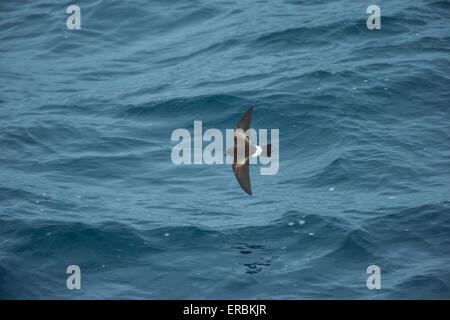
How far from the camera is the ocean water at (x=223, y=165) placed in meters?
12.5

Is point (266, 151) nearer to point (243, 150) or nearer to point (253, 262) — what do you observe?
point (243, 150)

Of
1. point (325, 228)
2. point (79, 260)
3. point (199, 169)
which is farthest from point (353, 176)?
point (79, 260)

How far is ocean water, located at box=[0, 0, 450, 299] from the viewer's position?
12.5m

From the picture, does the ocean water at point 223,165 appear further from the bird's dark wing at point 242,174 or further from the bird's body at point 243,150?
the bird's body at point 243,150

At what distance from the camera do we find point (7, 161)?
16.9 metres

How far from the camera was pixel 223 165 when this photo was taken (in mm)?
16406

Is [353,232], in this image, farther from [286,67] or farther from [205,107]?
[286,67]

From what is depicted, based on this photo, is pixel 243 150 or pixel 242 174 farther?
pixel 243 150

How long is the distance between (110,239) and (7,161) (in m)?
4.87

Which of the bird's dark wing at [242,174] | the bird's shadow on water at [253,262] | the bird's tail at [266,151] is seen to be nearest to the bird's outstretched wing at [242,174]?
the bird's dark wing at [242,174]

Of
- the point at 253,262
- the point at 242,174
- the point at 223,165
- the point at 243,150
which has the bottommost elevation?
the point at 253,262

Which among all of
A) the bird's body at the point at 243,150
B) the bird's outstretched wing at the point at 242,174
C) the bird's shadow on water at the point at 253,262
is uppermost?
the bird's body at the point at 243,150

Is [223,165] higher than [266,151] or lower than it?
higher

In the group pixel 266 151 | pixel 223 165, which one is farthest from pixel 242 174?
pixel 223 165
